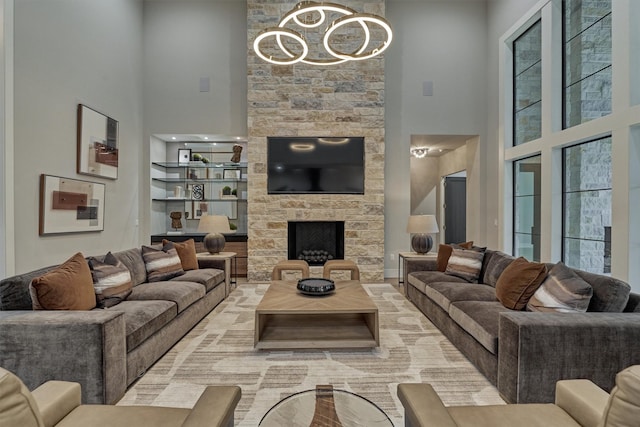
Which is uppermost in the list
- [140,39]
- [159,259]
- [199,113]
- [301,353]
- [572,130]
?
[140,39]

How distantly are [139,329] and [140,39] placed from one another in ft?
18.7

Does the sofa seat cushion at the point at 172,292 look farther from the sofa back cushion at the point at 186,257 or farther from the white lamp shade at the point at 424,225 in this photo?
the white lamp shade at the point at 424,225

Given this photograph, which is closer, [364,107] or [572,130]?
[572,130]

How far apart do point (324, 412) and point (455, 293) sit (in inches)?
93.5

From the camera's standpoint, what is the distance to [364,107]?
19.6 ft

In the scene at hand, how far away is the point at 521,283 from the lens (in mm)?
2646

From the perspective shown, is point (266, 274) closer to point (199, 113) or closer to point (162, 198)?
point (162, 198)

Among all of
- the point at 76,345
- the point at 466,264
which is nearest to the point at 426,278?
the point at 466,264

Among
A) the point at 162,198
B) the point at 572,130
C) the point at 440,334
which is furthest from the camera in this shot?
the point at 162,198

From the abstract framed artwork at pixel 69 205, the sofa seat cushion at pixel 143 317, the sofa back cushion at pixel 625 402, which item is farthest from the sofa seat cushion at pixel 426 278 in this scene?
the abstract framed artwork at pixel 69 205

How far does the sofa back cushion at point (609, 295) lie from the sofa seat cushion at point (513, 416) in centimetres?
122

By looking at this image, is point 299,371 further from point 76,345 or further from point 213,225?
point 213,225

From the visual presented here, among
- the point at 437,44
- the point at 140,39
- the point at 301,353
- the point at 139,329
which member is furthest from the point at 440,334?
the point at 140,39

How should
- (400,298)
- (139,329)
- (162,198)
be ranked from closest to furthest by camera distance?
(139,329) → (400,298) → (162,198)
